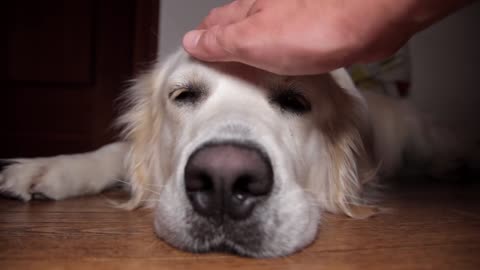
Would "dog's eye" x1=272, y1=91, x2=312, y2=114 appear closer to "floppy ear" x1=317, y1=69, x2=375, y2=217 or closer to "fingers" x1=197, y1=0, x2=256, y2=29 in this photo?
"floppy ear" x1=317, y1=69, x2=375, y2=217

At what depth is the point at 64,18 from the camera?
13.5ft

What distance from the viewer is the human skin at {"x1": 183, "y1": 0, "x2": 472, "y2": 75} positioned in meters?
0.98

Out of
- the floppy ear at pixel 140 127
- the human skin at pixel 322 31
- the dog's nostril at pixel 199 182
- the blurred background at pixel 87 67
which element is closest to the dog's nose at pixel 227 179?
the dog's nostril at pixel 199 182

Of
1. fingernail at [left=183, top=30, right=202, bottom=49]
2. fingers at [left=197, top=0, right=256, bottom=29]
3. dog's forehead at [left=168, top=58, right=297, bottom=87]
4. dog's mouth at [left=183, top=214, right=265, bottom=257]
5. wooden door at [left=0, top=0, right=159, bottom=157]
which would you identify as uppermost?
fingers at [left=197, top=0, right=256, bottom=29]

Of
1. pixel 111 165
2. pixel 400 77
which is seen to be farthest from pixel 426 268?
pixel 400 77

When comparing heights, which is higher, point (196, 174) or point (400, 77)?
point (196, 174)

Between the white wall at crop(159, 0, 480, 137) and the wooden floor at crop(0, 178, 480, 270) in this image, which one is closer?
the wooden floor at crop(0, 178, 480, 270)

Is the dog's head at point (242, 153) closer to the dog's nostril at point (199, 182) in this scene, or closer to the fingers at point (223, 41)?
the dog's nostril at point (199, 182)

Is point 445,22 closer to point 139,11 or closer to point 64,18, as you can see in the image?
point 139,11

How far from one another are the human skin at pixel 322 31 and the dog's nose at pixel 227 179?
0.81 feet

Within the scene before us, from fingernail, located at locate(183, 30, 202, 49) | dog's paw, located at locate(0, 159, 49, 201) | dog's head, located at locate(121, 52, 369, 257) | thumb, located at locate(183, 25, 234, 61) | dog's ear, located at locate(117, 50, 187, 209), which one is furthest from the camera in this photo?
dog's ear, located at locate(117, 50, 187, 209)

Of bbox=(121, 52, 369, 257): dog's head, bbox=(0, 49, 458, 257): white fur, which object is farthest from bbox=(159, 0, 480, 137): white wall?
bbox=(121, 52, 369, 257): dog's head

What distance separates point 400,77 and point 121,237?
2.57 metres

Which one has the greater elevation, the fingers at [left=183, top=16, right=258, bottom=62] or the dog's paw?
the fingers at [left=183, top=16, right=258, bottom=62]
